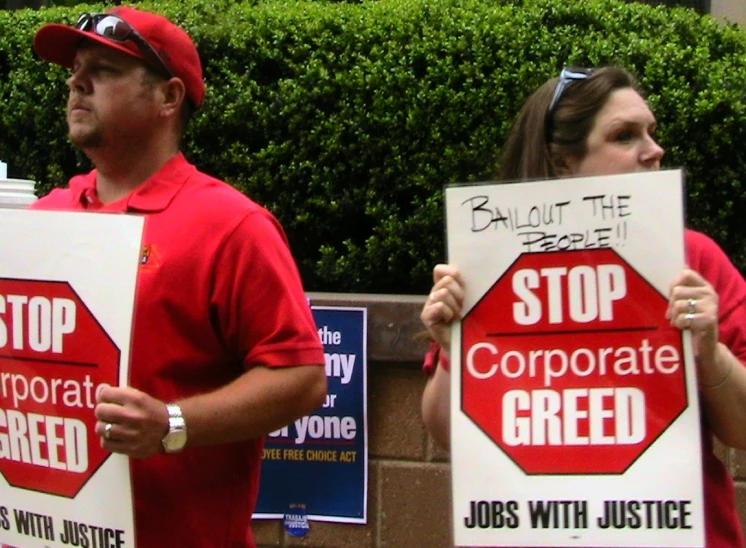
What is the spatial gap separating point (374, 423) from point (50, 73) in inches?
87.0

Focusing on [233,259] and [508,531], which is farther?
[233,259]

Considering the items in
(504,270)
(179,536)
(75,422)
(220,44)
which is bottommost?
(179,536)

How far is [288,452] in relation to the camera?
4.59m

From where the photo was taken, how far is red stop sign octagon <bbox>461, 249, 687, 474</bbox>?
2.30 metres

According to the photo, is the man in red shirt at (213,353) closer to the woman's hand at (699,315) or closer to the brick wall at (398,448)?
the woman's hand at (699,315)

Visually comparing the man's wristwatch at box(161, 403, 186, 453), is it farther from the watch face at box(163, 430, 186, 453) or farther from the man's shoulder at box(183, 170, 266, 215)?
the man's shoulder at box(183, 170, 266, 215)

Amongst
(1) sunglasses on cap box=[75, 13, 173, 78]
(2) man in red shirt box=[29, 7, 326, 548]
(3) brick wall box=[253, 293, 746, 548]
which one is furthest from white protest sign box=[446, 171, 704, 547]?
(3) brick wall box=[253, 293, 746, 548]

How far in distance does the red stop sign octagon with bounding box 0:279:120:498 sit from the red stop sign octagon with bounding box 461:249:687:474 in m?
0.74

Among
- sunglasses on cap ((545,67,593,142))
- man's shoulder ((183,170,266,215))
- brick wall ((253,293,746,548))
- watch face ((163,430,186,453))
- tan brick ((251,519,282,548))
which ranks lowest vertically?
tan brick ((251,519,282,548))

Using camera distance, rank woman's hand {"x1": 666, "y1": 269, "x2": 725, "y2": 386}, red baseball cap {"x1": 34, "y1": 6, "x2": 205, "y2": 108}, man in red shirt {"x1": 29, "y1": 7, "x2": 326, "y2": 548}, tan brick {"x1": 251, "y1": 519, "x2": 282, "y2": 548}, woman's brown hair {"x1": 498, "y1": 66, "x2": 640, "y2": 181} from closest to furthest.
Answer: woman's hand {"x1": 666, "y1": 269, "x2": 725, "y2": 386}, man in red shirt {"x1": 29, "y1": 7, "x2": 326, "y2": 548}, woman's brown hair {"x1": 498, "y1": 66, "x2": 640, "y2": 181}, red baseball cap {"x1": 34, "y1": 6, "x2": 205, "y2": 108}, tan brick {"x1": 251, "y1": 519, "x2": 282, "y2": 548}

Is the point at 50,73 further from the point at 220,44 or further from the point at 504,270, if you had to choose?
the point at 504,270

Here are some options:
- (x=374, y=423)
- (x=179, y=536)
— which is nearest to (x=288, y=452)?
(x=374, y=423)

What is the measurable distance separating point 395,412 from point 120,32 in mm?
2244

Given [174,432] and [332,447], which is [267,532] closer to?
[332,447]
